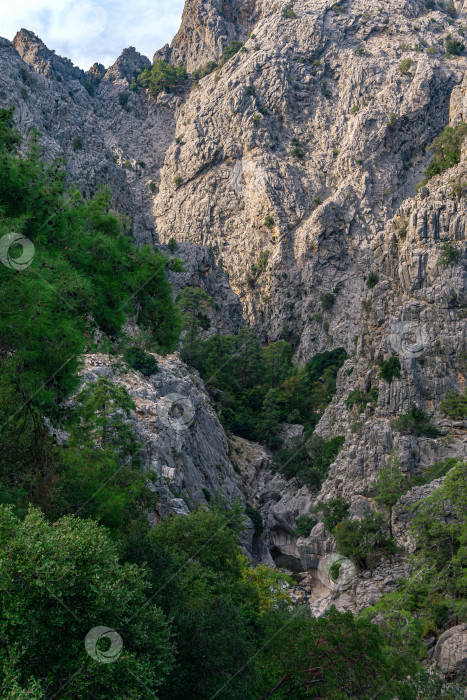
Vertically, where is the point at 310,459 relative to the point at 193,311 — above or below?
below

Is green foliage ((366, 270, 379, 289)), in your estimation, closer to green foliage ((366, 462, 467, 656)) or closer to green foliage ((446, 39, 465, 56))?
green foliage ((366, 462, 467, 656))

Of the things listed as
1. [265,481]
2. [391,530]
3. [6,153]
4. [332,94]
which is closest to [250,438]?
[265,481]

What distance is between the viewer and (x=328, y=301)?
246 feet

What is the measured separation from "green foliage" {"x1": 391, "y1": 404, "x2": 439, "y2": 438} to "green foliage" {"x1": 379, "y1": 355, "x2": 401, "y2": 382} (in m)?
3.43

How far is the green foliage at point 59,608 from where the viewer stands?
25.1 ft

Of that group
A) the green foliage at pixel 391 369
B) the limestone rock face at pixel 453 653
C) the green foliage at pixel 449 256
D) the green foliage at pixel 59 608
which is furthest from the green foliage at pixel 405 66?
the green foliage at pixel 59 608

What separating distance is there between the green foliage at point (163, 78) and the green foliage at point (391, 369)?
274 ft

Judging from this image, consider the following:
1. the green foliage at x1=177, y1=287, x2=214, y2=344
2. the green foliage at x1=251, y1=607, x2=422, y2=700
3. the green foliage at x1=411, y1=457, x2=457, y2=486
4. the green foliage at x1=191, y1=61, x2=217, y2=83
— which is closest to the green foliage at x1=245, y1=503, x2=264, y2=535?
the green foliage at x1=411, y1=457, x2=457, y2=486

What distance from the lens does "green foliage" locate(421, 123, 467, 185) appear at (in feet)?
171

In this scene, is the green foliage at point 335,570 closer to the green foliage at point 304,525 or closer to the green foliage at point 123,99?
the green foliage at point 304,525

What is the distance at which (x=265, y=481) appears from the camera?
2052 inches

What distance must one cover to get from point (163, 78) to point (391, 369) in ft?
279

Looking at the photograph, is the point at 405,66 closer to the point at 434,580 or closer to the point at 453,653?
the point at 434,580

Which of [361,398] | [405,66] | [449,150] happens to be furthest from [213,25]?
[361,398]
